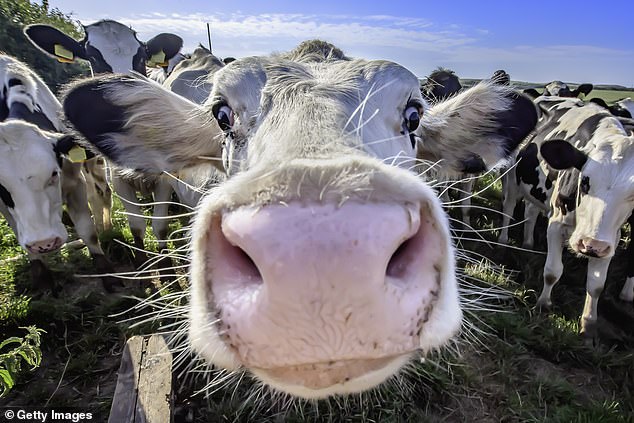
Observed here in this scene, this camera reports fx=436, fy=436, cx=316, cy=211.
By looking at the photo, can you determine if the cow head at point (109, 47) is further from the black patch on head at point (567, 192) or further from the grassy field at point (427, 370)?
the black patch on head at point (567, 192)

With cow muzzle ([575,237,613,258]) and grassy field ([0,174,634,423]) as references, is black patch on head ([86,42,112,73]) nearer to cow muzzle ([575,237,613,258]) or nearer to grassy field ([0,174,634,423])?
grassy field ([0,174,634,423])

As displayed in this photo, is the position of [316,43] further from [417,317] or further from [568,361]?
[568,361]

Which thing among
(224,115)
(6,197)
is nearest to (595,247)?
(224,115)

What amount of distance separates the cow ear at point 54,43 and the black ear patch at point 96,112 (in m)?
4.60

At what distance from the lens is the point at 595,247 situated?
372cm

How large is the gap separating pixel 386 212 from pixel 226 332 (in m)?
0.53

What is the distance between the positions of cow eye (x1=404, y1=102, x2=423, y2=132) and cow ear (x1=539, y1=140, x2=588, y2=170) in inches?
96.6

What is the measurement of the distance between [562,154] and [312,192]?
385 cm

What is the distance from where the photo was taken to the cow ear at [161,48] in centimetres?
710

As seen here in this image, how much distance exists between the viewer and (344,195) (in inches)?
39.3

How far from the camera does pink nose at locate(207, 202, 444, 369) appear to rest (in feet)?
3.15

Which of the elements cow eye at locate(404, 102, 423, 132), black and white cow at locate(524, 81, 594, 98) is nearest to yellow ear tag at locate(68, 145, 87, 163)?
cow eye at locate(404, 102, 423, 132)

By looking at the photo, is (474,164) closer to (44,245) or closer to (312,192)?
(312,192)

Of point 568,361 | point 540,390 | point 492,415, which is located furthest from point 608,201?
point 492,415
